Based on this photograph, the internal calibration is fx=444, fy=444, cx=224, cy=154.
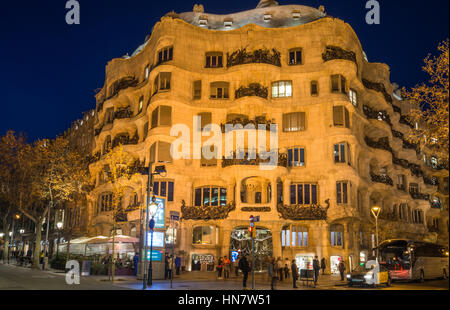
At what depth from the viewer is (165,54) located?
45719 mm

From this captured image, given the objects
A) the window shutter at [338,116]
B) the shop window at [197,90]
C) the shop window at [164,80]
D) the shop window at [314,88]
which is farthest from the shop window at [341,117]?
the shop window at [164,80]

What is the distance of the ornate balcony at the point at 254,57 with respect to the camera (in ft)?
144

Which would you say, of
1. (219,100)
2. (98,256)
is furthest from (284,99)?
(98,256)

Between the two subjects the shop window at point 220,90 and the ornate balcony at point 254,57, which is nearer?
the ornate balcony at point 254,57

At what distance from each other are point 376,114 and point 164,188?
80.0 ft

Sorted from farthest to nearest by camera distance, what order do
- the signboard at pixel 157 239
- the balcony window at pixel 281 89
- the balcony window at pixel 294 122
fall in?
Result: the balcony window at pixel 281 89 < the balcony window at pixel 294 122 < the signboard at pixel 157 239

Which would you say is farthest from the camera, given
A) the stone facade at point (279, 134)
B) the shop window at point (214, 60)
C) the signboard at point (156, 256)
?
the shop window at point (214, 60)

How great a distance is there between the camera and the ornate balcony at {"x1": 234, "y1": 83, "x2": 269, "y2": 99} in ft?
141

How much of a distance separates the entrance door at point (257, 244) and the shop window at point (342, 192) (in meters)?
7.31

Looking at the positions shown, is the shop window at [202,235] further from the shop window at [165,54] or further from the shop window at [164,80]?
the shop window at [165,54]

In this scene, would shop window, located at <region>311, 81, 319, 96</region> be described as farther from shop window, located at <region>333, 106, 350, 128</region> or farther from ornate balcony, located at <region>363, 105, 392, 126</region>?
ornate balcony, located at <region>363, 105, 392, 126</region>

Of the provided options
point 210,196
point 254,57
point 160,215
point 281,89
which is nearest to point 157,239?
point 160,215

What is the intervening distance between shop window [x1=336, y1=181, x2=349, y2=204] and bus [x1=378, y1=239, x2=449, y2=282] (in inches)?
275

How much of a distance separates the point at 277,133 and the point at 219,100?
22.3 feet
